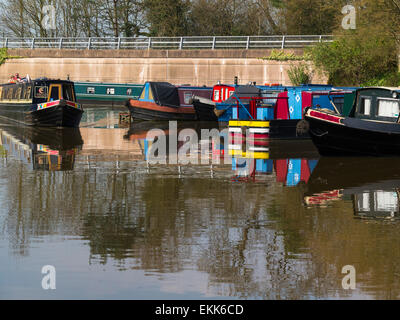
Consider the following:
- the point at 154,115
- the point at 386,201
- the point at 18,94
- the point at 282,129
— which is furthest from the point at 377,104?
the point at 18,94

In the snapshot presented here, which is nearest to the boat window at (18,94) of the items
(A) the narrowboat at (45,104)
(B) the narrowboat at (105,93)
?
(A) the narrowboat at (45,104)

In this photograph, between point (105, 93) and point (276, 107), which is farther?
point (105, 93)

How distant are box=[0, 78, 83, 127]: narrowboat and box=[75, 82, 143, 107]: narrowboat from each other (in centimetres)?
1230

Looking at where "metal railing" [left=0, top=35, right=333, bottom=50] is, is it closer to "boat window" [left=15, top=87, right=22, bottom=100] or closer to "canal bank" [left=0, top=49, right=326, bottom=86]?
"canal bank" [left=0, top=49, right=326, bottom=86]

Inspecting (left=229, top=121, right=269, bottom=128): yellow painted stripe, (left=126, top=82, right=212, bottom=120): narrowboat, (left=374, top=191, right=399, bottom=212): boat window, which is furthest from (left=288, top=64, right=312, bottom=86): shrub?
(left=374, top=191, right=399, bottom=212): boat window

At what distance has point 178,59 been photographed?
4216 centimetres

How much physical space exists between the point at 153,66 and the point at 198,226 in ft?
113

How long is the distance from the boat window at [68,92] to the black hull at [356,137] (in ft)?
43.7

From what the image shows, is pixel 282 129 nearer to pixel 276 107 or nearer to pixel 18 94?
pixel 276 107

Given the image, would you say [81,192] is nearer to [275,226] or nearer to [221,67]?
[275,226]

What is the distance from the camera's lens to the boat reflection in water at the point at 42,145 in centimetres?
1625

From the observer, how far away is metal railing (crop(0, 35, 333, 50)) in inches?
1575

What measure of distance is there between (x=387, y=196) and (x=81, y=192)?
494cm

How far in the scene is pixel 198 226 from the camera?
9320 mm
